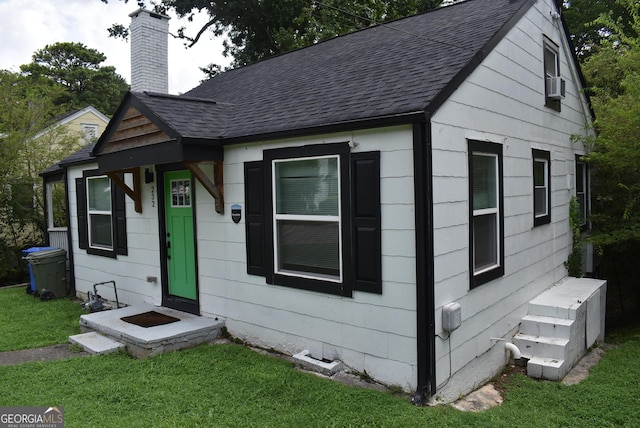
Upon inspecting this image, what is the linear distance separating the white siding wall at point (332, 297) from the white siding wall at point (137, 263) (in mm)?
1171

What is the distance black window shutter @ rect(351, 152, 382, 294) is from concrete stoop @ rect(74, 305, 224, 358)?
7.29ft

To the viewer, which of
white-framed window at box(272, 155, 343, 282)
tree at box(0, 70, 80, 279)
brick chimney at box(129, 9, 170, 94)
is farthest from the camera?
tree at box(0, 70, 80, 279)

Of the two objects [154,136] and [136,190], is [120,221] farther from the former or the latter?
[154,136]

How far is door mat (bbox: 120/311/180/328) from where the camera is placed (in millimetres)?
5948

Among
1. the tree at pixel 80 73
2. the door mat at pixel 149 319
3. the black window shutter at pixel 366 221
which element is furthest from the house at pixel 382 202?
the tree at pixel 80 73

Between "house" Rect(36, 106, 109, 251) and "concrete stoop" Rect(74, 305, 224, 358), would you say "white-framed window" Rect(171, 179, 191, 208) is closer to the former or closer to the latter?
"concrete stoop" Rect(74, 305, 224, 358)

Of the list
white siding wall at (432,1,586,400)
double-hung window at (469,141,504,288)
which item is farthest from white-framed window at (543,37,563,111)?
double-hung window at (469,141,504,288)

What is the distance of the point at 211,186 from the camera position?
5695 millimetres

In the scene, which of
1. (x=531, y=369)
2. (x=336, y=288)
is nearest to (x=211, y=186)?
(x=336, y=288)

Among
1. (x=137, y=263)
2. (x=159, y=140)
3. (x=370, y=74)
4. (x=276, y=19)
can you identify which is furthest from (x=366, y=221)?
(x=276, y=19)

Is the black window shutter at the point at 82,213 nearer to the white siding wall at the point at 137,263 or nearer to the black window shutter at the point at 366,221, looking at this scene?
the white siding wall at the point at 137,263

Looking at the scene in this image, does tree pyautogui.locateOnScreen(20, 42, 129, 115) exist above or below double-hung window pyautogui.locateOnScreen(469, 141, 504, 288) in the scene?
above

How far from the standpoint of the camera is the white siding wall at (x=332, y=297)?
164 inches

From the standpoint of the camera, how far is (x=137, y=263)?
7363mm
